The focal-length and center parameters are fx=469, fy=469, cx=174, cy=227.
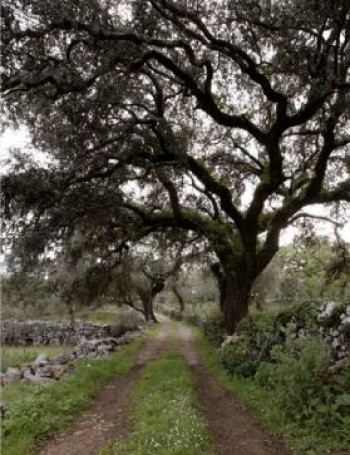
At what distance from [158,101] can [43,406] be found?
1005 cm

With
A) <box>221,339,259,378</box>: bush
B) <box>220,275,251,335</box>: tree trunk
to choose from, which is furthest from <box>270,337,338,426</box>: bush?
<box>220,275,251,335</box>: tree trunk

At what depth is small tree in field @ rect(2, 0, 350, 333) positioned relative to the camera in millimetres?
10875

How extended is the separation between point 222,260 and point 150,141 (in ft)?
23.4

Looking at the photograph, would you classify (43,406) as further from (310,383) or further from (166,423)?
(310,383)

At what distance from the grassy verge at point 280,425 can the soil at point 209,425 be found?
0.17 m

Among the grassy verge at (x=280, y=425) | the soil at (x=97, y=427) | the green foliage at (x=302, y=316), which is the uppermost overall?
the green foliage at (x=302, y=316)

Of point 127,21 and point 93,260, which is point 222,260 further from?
point 127,21

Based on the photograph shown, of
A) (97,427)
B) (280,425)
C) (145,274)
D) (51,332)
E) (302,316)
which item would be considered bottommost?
(97,427)

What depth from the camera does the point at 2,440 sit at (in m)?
7.51

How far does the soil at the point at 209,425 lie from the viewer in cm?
704

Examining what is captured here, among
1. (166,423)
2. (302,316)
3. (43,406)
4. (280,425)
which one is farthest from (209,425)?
(43,406)

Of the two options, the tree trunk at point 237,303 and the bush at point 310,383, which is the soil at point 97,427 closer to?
the bush at point 310,383

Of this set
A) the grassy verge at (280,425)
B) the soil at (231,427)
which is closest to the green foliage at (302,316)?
the grassy verge at (280,425)

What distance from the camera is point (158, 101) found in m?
15.3
